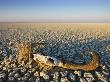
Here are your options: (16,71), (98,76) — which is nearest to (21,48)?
(16,71)

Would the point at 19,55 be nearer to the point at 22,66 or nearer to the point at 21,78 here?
the point at 22,66

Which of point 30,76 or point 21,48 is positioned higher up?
point 21,48

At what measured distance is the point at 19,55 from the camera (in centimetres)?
1080

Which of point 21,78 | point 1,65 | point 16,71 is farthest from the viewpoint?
point 1,65

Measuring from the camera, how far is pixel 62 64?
9523 millimetres

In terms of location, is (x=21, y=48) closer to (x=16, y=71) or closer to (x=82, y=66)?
(x=16, y=71)

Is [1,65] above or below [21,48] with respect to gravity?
below

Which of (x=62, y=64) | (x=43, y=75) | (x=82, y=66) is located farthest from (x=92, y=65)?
(x=43, y=75)

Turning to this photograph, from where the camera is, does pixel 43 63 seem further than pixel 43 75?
Yes

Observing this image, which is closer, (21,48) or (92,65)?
(92,65)

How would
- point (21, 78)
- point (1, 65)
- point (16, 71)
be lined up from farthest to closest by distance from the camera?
point (1, 65), point (16, 71), point (21, 78)

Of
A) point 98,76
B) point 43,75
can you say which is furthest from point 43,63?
point 98,76

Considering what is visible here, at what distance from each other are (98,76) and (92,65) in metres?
0.52

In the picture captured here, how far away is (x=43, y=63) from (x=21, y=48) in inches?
52.3
